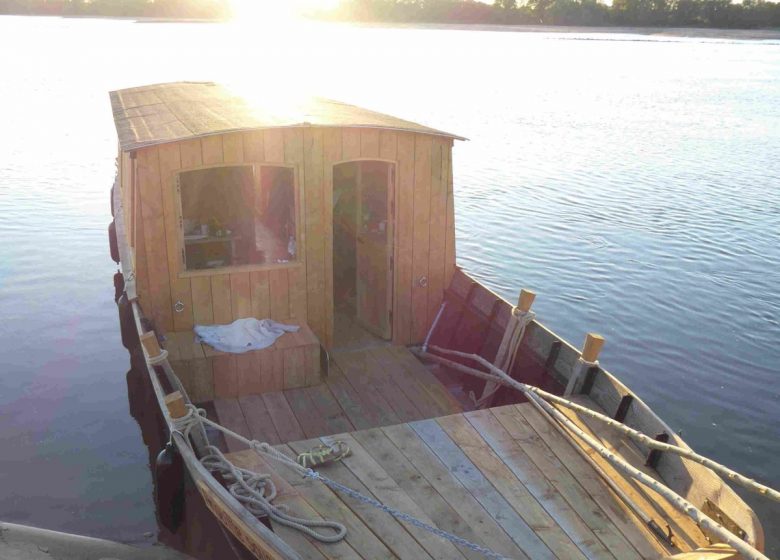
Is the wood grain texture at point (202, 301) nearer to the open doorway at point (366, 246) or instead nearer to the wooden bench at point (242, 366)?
the wooden bench at point (242, 366)

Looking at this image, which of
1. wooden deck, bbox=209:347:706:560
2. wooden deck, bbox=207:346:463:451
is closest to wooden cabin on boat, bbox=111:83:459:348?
wooden deck, bbox=207:346:463:451

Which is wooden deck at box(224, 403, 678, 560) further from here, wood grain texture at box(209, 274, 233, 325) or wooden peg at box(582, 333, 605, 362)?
wood grain texture at box(209, 274, 233, 325)

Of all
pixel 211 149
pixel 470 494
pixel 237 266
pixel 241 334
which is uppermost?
pixel 211 149

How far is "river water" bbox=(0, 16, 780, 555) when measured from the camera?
11.8m

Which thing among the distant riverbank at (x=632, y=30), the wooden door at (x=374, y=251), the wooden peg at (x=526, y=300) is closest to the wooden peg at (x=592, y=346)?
the wooden peg at (x=526, y=300)

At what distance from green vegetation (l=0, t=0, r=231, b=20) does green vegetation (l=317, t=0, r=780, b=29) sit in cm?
1393

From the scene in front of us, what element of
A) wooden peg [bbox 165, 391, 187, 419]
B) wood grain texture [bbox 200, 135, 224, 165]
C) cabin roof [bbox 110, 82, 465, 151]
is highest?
cabin roof [bbox 110, 82, 465, 151]

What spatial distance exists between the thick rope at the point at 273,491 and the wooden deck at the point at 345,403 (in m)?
1.46

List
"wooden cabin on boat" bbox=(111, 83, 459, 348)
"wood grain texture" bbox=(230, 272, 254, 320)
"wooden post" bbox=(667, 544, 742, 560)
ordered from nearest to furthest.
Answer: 1. "wooden post" bbox=(667, 544, 742, 560)
2. "wooden cabin on boat" bbox=(111, 83, 459, 348)
3. "wood grain texture" bbox=(230, 272, 254, 320)

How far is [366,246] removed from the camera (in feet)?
35.1

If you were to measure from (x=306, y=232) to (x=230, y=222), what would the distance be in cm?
165

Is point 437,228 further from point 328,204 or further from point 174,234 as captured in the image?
point 174,234

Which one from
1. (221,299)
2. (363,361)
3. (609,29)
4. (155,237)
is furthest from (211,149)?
(609,29)

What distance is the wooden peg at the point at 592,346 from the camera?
24.6 ft
